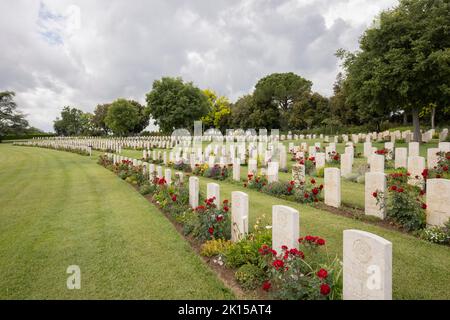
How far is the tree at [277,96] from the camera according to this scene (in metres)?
52.0

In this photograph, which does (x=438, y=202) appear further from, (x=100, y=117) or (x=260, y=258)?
(x=100, y=117)

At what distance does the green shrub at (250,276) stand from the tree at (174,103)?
33.8 metres

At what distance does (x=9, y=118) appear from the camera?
5881cm

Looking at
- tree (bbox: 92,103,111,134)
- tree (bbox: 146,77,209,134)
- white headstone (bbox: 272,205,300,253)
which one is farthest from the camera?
tree (bbox: 92,103,111,134)

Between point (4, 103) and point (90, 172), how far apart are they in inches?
2251

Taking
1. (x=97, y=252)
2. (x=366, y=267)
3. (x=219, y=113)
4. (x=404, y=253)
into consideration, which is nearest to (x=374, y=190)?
(x=404, y=253)

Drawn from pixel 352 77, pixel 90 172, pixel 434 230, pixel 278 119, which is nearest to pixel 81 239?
pixel 434 230

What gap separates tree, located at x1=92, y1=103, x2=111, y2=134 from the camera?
74.9 m

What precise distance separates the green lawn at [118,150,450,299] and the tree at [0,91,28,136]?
66799mm

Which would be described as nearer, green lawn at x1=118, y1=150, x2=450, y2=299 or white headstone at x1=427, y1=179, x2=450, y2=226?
green lawn at x1=118, y1=150, x2=450, y2=299

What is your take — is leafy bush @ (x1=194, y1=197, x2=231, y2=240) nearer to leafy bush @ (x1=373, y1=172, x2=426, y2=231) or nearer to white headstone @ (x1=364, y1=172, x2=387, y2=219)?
leafy bush @ (x1=373, y1=172, x2=426, y2=231)

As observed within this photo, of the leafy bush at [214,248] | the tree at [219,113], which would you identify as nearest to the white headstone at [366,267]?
the leafy bush at [214,248]

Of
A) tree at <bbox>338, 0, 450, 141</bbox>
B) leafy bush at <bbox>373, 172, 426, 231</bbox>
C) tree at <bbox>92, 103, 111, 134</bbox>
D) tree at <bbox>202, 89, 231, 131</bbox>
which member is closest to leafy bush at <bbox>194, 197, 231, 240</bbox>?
leafy bush at <bbox>373, 172, 426, 231</bbox>

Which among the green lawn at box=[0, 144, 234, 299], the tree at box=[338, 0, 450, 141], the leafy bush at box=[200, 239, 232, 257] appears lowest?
the green lawn at box=[0, 144, 234, 299]
